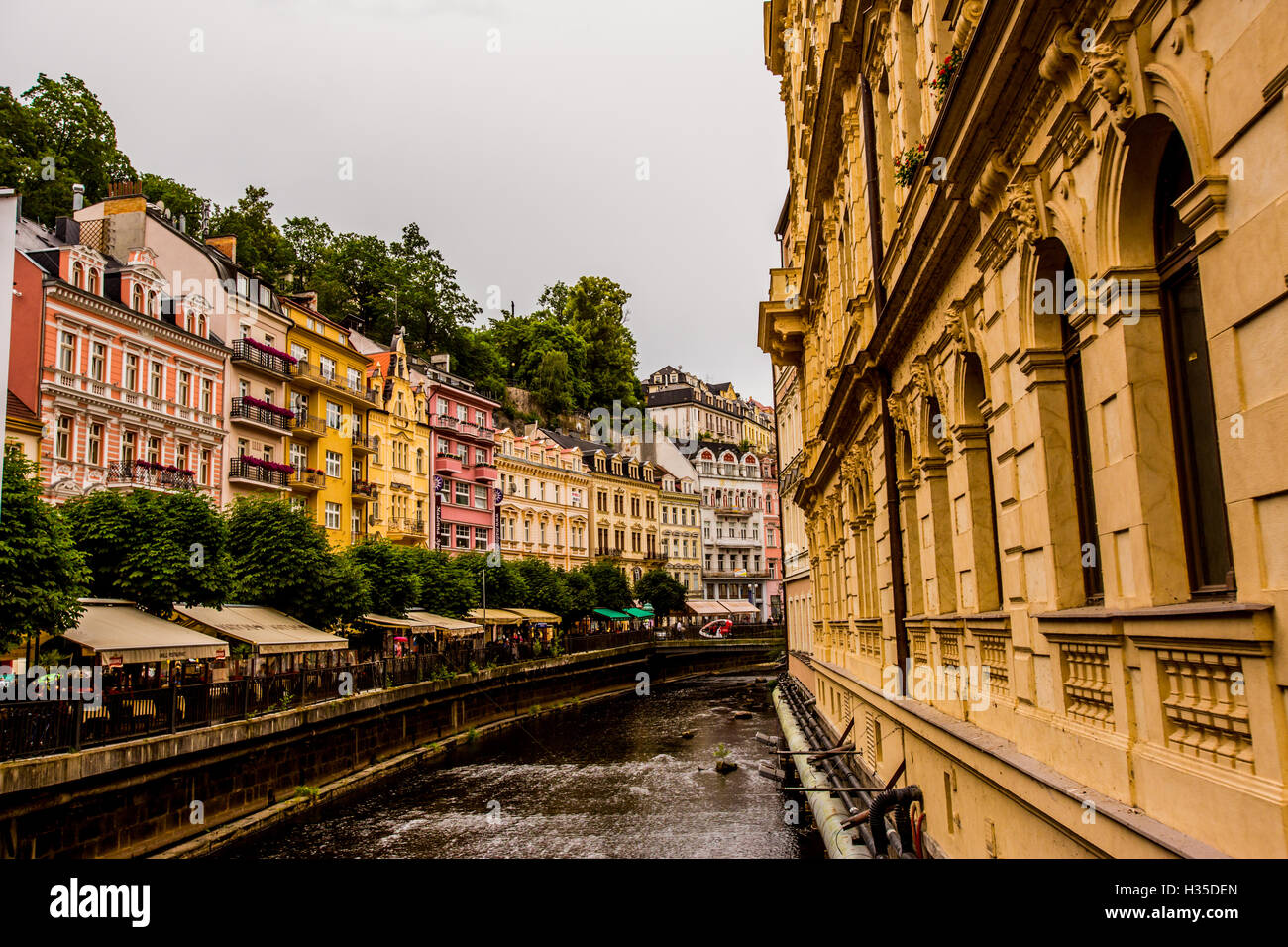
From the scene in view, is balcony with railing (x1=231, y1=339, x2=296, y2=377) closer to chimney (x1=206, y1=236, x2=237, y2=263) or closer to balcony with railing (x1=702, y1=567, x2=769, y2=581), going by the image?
chimney (x1=206, y1=236, x2=237, y2=263)

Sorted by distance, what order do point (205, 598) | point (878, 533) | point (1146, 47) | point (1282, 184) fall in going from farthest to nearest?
1. point (205, 598)
2. point (878, 533)
3. point (1146, 47)
4. point (1282, 184)

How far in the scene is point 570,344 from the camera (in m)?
96.4

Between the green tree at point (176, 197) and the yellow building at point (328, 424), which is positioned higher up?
the green tree at point (176, 197)

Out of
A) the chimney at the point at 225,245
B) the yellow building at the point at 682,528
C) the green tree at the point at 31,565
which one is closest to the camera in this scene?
the green tree at the point at 31,565

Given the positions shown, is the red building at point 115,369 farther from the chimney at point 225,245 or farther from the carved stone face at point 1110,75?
the carved stone face at point 1110,75

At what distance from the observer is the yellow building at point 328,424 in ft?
154

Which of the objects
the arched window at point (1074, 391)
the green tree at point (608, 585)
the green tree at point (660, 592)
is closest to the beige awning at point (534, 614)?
the green tree at point (608, 585)

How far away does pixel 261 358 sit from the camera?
43.7 metres

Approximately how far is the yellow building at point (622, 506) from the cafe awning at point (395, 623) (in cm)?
4088

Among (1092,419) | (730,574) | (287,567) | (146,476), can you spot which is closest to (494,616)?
(146,476)

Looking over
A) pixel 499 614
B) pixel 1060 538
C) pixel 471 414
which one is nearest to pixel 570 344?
pixel 471 414

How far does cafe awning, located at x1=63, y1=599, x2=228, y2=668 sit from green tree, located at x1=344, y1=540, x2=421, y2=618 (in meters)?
15.1
